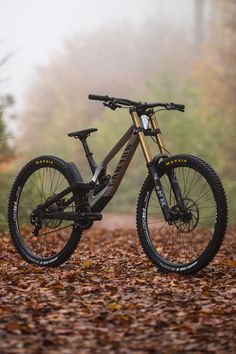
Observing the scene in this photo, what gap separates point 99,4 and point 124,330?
102834 millimetres

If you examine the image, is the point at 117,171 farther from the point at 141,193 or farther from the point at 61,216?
the point at 61,216

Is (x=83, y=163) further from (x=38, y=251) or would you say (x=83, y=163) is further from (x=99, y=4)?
(x=99, y=4)

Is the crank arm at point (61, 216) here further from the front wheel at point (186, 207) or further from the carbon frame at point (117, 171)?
the front wheel at point (186, 207)

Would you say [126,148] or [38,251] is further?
[38,251]

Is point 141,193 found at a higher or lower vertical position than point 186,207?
higher

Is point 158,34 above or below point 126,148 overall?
above

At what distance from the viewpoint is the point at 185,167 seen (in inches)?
266

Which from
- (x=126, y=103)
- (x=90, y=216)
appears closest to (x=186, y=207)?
(x=90, y=216)

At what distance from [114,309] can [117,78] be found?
2018 inches

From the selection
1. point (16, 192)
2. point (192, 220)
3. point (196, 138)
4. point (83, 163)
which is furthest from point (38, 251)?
point (83, 163)

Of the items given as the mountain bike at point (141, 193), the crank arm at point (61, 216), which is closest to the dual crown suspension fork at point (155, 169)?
the mountain bike at point (141, 193)

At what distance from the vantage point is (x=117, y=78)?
184 ft

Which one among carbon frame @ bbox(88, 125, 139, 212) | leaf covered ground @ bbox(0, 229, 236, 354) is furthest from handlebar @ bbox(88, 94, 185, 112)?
leaf covered ground @ bbox(0, 229, 236, 354)

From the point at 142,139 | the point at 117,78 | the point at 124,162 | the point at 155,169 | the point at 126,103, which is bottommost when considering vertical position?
the point at 155,169
